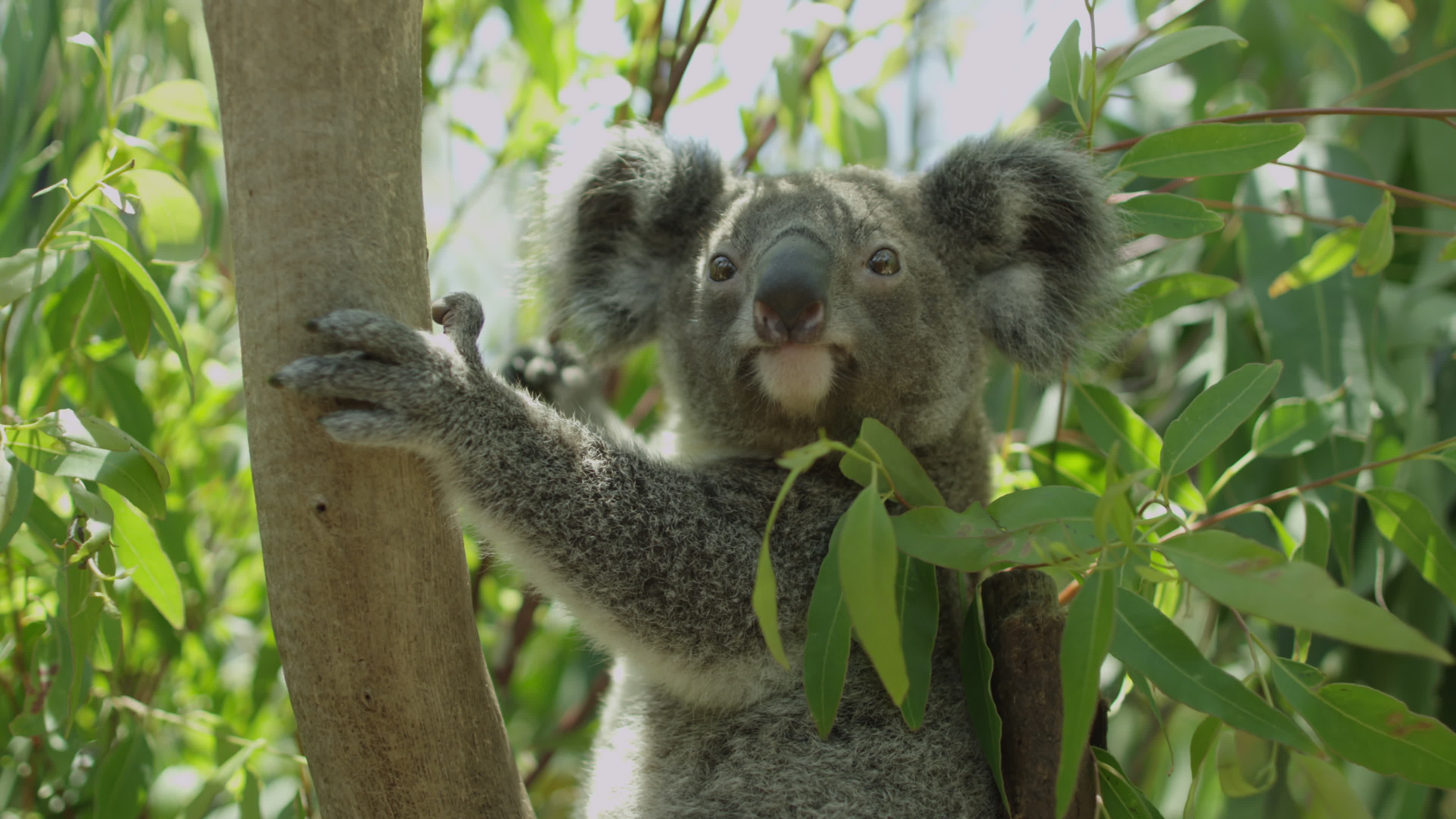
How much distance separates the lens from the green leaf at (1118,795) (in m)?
1.47

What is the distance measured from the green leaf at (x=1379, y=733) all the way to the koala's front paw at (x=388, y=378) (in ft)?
3.78

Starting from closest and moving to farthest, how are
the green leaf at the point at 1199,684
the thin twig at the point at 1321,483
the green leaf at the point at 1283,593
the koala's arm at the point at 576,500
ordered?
the green leaf at the point at 1283,593
the green leaf at the point at 1199,684
the koala's arm at the point at 576,500
the thin twig at the point at 1321,483

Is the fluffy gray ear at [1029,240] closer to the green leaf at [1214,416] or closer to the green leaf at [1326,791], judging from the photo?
the green leaf at [1214,416]

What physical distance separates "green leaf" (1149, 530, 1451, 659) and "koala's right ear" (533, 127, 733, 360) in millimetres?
1370

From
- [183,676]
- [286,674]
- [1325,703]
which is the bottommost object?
[183,676]

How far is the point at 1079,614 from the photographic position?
1079mm

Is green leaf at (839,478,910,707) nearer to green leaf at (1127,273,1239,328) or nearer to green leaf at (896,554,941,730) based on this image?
green leaf at (896,554,941,730)

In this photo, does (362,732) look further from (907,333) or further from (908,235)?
(908,235)

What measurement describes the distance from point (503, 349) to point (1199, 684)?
94.5 inches

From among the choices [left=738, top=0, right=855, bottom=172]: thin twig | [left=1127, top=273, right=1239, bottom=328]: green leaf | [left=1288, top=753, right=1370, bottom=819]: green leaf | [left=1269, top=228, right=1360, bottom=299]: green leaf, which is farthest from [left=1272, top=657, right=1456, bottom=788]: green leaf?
[left=738, top=0, right=855, bottom=172]: thin twig

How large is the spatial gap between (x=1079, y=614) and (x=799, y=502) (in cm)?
91

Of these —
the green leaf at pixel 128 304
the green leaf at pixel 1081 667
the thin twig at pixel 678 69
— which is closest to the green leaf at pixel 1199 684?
the green leaf at pixel 1081 667

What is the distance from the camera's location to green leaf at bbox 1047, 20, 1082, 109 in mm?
1564

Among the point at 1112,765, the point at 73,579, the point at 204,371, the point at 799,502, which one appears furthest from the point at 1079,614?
the point at 204,371
